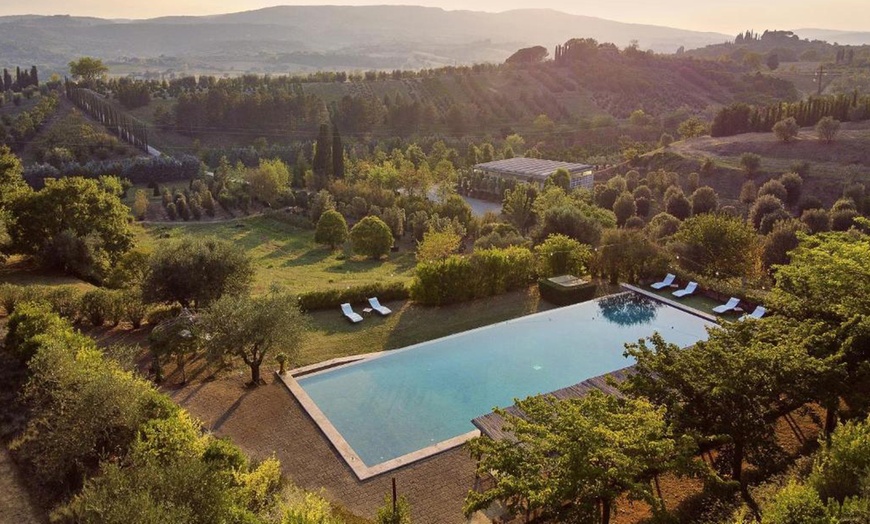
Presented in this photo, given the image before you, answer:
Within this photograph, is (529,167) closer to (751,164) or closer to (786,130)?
(751,164)

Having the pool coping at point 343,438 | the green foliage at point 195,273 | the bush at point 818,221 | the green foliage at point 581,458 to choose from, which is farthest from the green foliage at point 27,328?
the bush at point 818,221

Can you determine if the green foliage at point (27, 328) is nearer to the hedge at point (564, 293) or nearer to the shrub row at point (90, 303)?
the shrub row at point (90, 303)

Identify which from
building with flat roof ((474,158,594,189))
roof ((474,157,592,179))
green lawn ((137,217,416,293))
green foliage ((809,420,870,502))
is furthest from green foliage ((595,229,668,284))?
roof ((474,157,592,179))

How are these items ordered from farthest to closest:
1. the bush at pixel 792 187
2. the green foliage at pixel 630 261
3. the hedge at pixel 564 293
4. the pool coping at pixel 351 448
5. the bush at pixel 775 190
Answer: the bush at pixel 792 187 → the bush at pixel 775 190 → the green foliage at pixel 630 261 → the hedge at pixel 564 293 → the pool coping at pixel 351 448

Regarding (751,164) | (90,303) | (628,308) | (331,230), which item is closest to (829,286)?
(628,308)

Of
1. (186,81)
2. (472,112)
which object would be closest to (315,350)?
(472,112)

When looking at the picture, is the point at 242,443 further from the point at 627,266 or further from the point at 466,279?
the point at 627,266

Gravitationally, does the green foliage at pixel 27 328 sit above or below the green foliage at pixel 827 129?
Result: below
